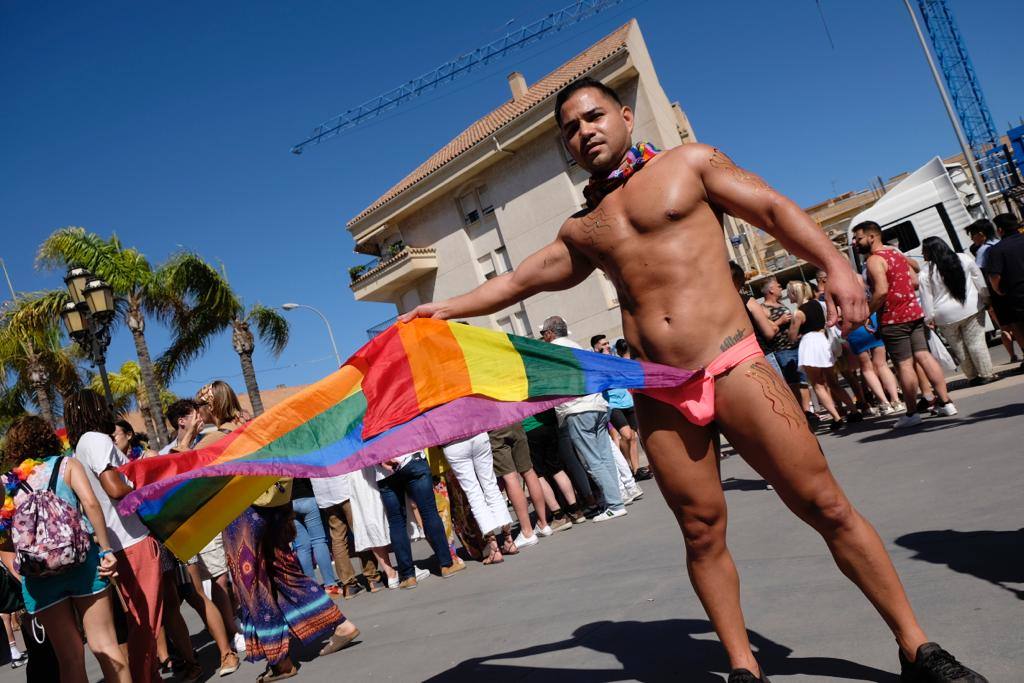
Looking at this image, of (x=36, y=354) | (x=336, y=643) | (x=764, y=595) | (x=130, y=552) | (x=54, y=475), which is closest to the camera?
(x=764, y=595)

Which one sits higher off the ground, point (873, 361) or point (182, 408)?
point (182, 408)

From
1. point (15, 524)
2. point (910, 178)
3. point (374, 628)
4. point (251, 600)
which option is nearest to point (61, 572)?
point (15, 524)

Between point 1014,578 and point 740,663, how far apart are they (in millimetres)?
1331

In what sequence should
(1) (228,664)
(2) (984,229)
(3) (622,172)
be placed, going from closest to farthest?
(3) (622,172) < (1) (228,664) < (2) (984,229)

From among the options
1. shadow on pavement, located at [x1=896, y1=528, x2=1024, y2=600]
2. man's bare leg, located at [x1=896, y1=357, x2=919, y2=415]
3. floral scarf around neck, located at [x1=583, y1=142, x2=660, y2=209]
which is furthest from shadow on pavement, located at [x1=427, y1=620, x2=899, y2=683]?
man's bare leg, located at [x1=896, y1=357, x2=919, y2=415]

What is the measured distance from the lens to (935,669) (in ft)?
7.65

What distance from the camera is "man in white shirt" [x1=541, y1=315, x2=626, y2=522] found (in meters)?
7.56

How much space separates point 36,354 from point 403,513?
23.1 meters

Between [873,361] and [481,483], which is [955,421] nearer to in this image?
[873,361]

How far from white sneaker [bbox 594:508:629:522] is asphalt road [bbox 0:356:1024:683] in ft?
0.78

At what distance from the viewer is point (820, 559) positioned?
4.12 m

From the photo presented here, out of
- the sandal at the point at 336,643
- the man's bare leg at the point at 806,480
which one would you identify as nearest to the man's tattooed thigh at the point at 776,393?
the man's bare leg at the point at 806,480

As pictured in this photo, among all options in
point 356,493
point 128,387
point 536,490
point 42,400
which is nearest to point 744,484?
point 536,490

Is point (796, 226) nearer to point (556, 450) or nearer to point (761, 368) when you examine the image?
point (761, 368)
